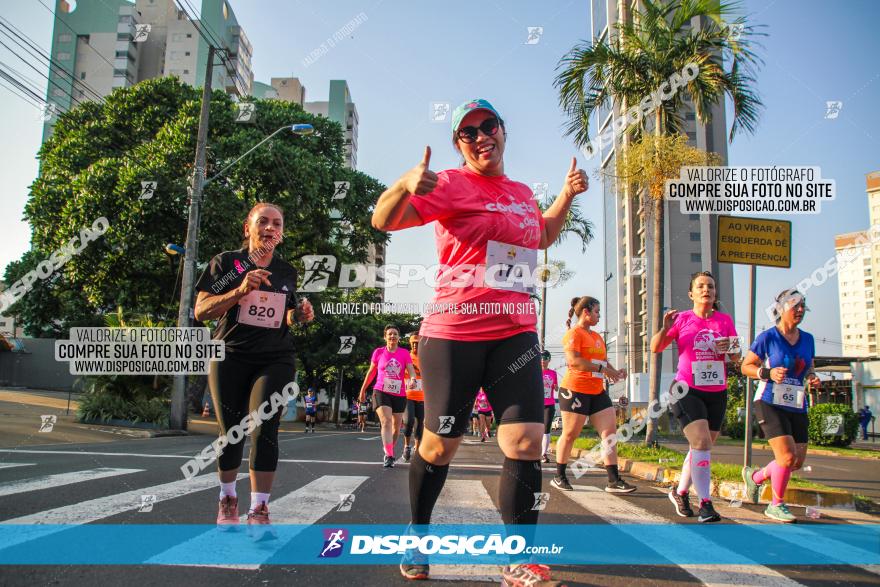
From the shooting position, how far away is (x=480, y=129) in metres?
3.18

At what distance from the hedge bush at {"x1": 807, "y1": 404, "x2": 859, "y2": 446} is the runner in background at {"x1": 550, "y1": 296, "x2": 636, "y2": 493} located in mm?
16956

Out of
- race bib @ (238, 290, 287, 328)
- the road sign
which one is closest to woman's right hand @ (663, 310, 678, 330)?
the road sign

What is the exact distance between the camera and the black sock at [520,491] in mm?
2691

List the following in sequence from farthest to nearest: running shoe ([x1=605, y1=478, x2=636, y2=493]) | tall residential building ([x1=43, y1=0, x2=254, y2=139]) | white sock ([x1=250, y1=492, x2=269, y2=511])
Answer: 1. tall residential building ([x1=43, y1=0, x2=254, y2=139])
2. running shoe ([x1=605, y1=478, x2=636, y2=493])
3. white sock ([x1=250, y1=492, x2=269, y2=511])

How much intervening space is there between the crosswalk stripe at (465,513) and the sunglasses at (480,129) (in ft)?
7.07

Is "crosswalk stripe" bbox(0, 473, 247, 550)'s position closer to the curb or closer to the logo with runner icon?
the logo with runner icon

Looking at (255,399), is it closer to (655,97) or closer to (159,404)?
(655,97)

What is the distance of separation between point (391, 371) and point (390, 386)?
228mm

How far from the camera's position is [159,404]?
1759cm

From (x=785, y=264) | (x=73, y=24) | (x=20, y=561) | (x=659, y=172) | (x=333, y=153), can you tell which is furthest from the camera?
(x=73, y=24)

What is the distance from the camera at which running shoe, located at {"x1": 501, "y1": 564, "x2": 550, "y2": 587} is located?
8.22ft

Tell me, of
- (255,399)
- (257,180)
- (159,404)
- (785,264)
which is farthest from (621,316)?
(255,399)

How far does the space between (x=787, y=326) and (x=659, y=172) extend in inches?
374

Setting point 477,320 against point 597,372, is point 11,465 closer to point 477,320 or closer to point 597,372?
point 477,320
